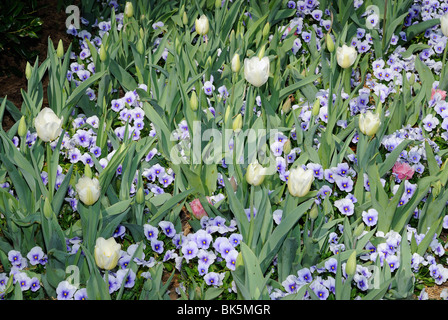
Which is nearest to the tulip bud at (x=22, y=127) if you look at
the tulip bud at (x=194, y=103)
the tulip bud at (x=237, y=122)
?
the tulip bud at (x=194, y=103)

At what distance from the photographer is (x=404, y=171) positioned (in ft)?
7.18

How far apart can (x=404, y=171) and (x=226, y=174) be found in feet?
2.37

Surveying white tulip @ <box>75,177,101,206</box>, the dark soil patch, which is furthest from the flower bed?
the dark soil patch

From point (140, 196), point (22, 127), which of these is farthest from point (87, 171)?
point (22, 127)

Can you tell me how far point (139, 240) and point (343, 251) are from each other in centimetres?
73

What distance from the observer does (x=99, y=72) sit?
2504 millimetres

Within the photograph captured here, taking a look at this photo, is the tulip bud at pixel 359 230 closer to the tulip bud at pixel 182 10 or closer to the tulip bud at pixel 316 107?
the tulip bud at pixel 316 107

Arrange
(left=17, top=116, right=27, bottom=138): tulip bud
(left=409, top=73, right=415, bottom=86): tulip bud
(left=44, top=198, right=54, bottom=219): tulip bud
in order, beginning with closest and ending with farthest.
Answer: (left=44, top=198, right=54, bottom=219): tulip bud < (left=17, top=116, right=27, bottom=138): tulip bud < (left=409, top=73, right=415, bottom=86): tulip bud

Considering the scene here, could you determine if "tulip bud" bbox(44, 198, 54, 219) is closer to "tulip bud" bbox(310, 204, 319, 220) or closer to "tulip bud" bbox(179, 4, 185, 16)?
"tulip bud" bbox(310, 204, 319, 220)

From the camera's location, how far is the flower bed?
1773 mm

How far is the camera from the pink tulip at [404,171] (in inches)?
86.1

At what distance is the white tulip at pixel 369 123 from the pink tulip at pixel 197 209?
663mm

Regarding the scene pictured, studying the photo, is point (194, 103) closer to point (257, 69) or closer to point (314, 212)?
point (257, 69)

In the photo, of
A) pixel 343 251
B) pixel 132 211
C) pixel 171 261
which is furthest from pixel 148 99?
pixel 343 251
